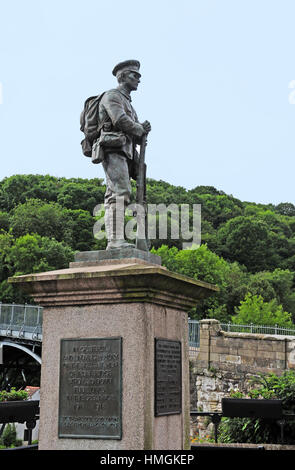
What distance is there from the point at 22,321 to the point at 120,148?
33386 mm

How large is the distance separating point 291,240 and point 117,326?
240 ft

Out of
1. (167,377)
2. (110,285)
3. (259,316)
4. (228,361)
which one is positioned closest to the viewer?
(110,285)

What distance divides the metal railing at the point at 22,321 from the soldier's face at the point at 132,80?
3059 centimetres

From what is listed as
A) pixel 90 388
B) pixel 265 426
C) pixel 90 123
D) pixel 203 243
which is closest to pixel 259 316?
pixel 203 243

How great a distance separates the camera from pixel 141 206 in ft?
23.1

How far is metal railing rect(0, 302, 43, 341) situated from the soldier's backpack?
30213 millimetres

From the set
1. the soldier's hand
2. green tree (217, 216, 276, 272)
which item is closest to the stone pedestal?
the soldier's hand

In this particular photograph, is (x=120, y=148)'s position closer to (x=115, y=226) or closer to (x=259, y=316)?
(x=115, y=226)

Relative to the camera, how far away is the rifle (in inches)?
270

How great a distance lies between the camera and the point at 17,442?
→ 19688 millimetres

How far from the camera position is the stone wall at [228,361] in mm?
22578

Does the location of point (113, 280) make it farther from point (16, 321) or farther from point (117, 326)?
point (16, 321)

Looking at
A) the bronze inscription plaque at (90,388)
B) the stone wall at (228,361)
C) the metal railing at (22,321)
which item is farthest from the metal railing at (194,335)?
the bronze inscription plaque at (90,388)
